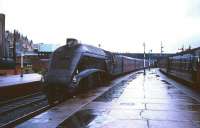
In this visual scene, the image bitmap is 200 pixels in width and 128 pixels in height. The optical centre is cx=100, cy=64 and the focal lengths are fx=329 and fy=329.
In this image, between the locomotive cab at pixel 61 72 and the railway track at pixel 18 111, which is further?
the locomotive cab at pixel 61 72

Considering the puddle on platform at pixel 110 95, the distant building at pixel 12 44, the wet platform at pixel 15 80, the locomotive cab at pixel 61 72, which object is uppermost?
the distant building at pixel 12 44

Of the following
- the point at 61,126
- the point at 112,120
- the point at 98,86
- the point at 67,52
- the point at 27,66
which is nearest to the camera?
the point at 61,126

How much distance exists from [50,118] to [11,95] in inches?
466

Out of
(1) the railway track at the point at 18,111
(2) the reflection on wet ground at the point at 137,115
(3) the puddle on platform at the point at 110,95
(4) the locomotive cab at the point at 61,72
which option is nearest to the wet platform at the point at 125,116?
(2) the reflection on wet ground at the point at 137,115

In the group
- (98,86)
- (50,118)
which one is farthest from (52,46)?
(50,118)

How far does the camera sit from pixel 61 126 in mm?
10062

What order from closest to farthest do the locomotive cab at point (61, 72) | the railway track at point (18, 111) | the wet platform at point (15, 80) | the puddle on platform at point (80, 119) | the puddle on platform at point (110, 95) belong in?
the puddle on platform at point (80, 119)
the railway track at point (18, 111)
the puddle on platform at point (110, 95)
the locomotive cab at point (61, 72)
the wet platform at point (15, 80)

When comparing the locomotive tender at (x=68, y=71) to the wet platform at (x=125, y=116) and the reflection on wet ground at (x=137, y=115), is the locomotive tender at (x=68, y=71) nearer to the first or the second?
the reflection on wet ground at (x=137, y=115)

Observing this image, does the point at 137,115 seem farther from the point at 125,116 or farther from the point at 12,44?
the point at 12,44

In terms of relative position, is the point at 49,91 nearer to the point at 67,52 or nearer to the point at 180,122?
the point at 67,52

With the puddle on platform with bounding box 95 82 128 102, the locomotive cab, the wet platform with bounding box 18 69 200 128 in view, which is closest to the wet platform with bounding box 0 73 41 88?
the locomotive cab

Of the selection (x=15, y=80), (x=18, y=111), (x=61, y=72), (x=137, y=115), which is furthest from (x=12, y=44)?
(x=137, y=115)

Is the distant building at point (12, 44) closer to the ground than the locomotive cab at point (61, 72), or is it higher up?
higher up

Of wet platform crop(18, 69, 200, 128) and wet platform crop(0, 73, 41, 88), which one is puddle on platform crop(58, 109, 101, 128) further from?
wet platform crop(0, 73, 41, 88)
